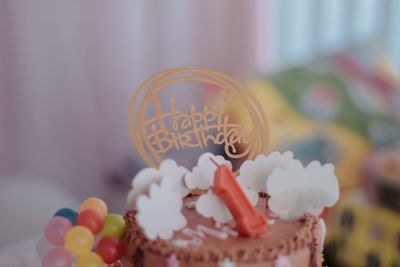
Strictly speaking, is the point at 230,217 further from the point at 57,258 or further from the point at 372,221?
the point at 372,221

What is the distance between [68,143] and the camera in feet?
9.32

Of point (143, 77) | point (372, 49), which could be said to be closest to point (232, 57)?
point (143, 77)

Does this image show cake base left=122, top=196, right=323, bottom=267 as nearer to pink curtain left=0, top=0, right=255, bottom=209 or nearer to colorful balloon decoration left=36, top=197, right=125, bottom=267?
colorful balloon decoration left=36, top=197, right=125, bottom=267

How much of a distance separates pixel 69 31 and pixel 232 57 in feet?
2.52

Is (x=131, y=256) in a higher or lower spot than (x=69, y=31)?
lower

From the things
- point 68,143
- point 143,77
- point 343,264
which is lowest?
point 343,264

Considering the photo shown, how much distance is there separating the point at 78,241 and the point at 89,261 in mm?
32

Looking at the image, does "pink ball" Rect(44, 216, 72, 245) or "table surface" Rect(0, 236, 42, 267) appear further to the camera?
"table surface" Rect(0, 236, 42, 267)

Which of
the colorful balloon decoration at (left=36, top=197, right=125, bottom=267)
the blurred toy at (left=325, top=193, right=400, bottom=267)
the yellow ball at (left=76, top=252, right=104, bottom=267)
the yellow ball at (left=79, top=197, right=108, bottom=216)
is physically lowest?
the blurred toy at (left=325, top=193, right=400, bottom=267)

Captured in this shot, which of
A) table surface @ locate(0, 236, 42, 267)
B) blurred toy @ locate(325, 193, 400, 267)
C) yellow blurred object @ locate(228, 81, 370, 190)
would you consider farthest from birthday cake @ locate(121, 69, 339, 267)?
yellow blurred object @ locate(228, 81, 370, 190)

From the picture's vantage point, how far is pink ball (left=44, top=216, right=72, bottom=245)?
2.95ft

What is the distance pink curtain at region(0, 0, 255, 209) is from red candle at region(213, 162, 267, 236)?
193cm

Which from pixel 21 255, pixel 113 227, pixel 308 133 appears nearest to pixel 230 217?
pixel 113 227

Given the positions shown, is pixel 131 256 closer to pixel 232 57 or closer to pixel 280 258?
pixel 280 258
